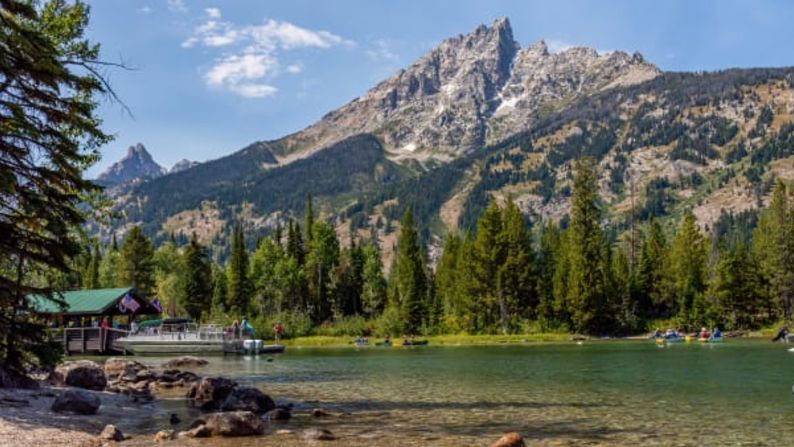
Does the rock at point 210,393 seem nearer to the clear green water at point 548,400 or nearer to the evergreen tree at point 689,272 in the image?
the clear green water at point 548,400

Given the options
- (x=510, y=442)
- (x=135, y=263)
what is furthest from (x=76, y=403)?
(x=135, y=263)

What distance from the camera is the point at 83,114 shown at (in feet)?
64.4

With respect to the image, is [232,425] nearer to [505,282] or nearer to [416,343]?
[416,343]

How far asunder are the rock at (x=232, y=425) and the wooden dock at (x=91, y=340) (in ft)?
160

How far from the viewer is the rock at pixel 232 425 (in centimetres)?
1917

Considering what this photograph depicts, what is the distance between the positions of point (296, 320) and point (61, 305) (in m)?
83.4

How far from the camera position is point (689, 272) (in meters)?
105

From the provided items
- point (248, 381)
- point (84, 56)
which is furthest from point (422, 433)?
point (248, 381)

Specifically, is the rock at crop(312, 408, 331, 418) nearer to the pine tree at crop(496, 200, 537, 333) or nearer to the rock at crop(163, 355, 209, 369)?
the rock at crop(163, 355, 209, 369)

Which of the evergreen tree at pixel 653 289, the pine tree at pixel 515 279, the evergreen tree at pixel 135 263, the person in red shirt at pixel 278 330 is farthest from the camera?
the evergreen tree at pixel 135 263

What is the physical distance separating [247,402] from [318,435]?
663 centimetres

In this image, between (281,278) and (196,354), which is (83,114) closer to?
(196,354)

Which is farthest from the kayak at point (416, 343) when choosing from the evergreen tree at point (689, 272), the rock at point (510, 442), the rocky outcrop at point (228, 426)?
the rock at point (510, 442)

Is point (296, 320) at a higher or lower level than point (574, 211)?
lower
